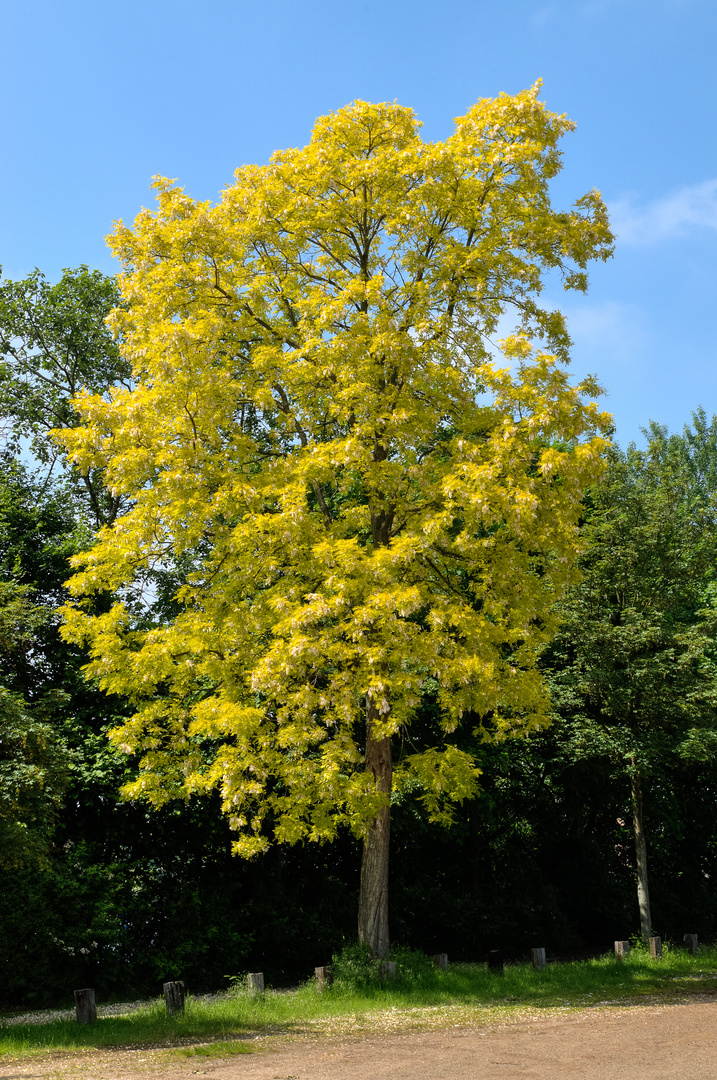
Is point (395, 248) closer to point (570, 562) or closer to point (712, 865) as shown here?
point (570, 562)

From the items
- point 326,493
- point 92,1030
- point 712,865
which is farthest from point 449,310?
point 712,865

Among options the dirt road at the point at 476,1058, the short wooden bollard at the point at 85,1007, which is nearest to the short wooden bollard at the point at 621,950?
the dirt road at the point at 476,1058

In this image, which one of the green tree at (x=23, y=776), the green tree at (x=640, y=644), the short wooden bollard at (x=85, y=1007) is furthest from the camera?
the green tree at (x=640, y=644)

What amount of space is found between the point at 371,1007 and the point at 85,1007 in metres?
3.60

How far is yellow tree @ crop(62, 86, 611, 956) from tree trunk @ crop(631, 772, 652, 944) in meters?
5.84

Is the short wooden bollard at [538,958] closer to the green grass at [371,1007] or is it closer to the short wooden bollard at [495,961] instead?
the green grass at [371,1007]

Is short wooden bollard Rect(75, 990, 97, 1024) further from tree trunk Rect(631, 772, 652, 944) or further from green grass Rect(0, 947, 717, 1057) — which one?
tree trunk Rect(631, 772, 652, 944)

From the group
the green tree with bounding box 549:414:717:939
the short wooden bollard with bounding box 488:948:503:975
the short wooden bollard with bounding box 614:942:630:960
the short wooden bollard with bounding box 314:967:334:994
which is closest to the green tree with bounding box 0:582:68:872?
the short wooden bollard with bounding box 314:967:334:994

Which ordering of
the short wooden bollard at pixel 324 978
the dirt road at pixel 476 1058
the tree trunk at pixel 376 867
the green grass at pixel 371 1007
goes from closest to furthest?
the dirt road at pixel 476 1058 → the green grass at pixel 371 1007 → the short wooden bollard at pixel 324 978 → the tree trunk at pixel 376 867

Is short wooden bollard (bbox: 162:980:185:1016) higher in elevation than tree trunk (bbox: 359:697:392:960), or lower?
lower

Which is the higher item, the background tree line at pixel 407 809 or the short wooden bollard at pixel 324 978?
the background tree line at pixel 407 809

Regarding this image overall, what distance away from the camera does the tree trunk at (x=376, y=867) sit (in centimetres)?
1345

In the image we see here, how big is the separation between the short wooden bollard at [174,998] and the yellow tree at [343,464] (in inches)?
71.5

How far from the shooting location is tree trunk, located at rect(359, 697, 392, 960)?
13445 millimetres
